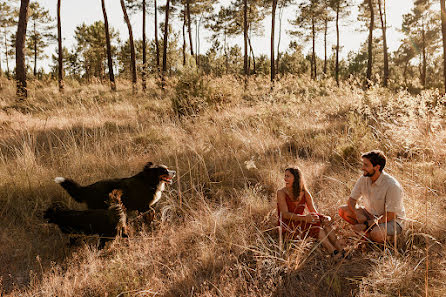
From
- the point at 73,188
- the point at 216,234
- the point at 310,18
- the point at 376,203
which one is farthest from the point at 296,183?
the point at 310,18

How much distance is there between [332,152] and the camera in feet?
15.6

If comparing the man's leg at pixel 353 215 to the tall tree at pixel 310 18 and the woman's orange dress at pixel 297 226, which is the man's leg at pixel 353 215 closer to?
the woman's orange dress at pixel 297 226

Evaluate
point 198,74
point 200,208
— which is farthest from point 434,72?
point 200,208

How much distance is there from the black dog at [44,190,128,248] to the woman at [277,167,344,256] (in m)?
1.60

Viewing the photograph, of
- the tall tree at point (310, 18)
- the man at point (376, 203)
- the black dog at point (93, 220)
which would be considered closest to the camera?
the black dog at point (93, 220)

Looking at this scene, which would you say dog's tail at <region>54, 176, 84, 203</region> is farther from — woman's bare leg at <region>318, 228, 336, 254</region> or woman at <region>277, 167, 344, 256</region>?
woman's bare leg at <region>318, 228, 336, 254</region>

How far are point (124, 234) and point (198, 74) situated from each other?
5.67 metres

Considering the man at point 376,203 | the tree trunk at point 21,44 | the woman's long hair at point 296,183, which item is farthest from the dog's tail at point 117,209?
the tree trunk at point 21,44

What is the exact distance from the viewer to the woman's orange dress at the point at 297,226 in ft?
8.96

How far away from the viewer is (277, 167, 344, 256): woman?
2.67 metres

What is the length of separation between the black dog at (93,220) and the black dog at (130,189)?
0.23m

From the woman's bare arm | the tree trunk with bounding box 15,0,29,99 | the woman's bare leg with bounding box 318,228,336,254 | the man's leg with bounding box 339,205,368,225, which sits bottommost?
the woman's bare leg with bounding box 318,228,336,254

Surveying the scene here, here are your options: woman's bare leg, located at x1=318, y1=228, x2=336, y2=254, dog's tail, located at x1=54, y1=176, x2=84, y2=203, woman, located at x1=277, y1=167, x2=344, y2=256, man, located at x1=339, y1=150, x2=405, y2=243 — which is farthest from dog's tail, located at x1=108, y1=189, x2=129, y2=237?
man, located at x1=339, y1=150, x2=405, y2=243

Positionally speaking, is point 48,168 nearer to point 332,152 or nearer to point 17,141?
point 17,141
